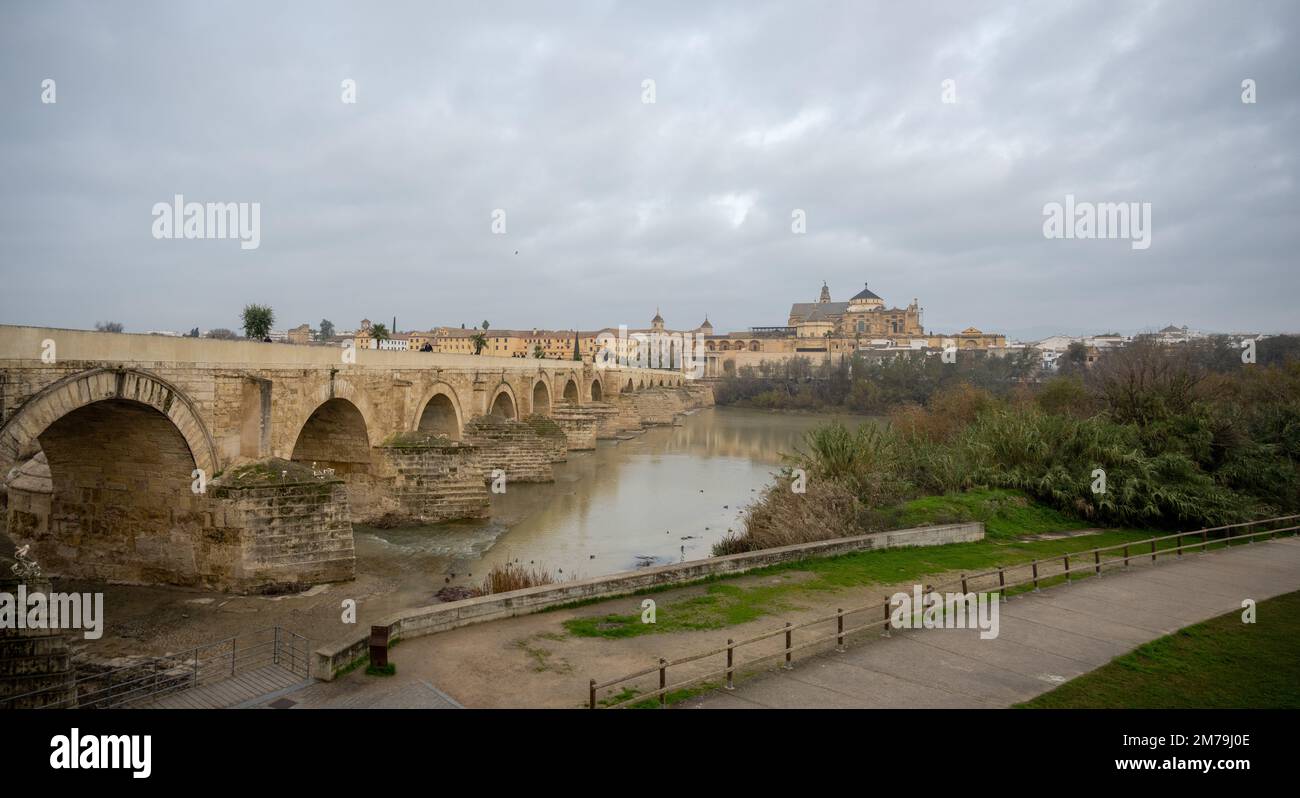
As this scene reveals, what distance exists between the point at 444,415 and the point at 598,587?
1627cm

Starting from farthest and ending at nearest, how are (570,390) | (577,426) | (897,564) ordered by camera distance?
(570,390) → (577,426) → (897,564)

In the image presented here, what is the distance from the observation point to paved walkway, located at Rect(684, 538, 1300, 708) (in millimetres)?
6152

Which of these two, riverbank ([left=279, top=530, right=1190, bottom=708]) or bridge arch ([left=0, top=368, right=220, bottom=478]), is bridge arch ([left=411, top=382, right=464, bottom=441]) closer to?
bridge arch ([left=0, top=368, right=220, bottom=478])

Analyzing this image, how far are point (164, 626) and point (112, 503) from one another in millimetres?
2932

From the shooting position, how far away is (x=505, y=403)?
30.2m

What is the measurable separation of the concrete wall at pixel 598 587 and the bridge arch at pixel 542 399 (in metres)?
25.3

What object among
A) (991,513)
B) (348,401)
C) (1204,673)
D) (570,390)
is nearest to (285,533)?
(348,401)

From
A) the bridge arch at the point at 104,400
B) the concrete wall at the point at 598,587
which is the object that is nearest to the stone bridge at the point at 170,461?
the bridge arch at the point at 104,400

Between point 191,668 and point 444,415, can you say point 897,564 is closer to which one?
point 191,668

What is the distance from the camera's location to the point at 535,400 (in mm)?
36156

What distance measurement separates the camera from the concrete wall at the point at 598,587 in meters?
6.93

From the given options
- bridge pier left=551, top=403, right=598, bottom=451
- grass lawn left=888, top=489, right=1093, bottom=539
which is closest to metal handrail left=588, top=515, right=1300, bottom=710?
grass lawn left=888, top=489, right=1093, bottom=539

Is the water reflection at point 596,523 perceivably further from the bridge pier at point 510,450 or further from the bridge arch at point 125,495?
the bridge arch at point 125,495
